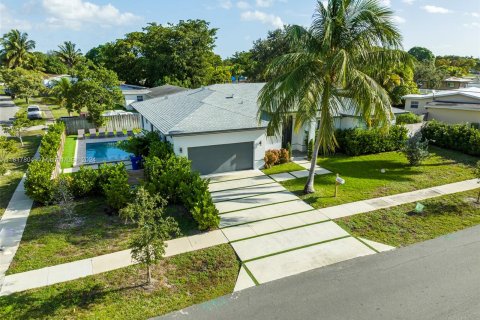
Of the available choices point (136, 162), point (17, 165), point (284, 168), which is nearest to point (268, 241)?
point (284, 168)

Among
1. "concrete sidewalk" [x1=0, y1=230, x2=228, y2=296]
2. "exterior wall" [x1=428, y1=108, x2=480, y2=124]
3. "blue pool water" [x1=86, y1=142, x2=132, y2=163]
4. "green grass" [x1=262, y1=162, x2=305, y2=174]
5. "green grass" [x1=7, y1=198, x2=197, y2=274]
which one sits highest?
"exterior wall" [x1=428, y1=108, x2=480, y2=124]

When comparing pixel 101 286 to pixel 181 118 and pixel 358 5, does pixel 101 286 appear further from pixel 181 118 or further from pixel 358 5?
pixel 358 5

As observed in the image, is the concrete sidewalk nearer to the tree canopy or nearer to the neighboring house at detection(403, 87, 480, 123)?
the neighboring house at detection(403, 87, 480, 123)

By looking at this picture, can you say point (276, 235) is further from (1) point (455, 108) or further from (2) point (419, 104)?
(2) point (419, 104)

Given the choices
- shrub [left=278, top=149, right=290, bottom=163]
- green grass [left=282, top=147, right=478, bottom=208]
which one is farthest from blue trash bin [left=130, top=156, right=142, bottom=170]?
green grass [left=282, top=147, right=478, bottom=208]

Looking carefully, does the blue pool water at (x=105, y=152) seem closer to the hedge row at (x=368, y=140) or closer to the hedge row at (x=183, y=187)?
the hedge row at (x=183, y=187)

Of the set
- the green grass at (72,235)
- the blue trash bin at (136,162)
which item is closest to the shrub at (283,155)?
the green grass at (72,235)
